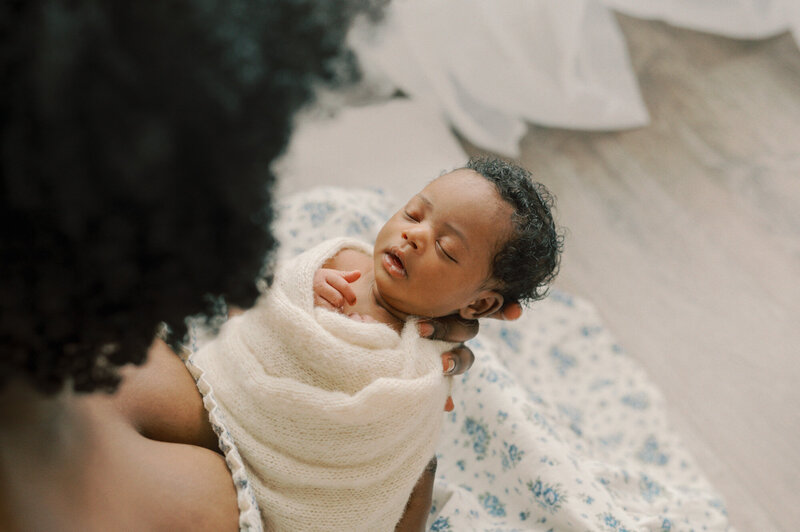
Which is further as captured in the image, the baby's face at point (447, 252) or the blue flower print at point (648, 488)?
the blue flower print at point (648, 488)

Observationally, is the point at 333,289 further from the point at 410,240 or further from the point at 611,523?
the point at 611,523

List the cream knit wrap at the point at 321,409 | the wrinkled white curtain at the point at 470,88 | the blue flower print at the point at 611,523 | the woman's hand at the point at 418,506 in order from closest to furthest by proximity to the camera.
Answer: the cream knit wrap at the point at 321,409 → the woman's hand at the point at 418,506 → the blue flower print at the point at 611,523 → the wrinkled white curtain at the point at 470,88

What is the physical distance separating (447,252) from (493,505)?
54cm

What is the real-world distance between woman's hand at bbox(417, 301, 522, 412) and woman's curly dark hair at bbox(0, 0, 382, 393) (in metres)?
0.56

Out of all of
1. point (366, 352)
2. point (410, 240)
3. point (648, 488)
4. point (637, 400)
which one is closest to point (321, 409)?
point (366, 352)

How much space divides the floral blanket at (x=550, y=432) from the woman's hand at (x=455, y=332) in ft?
0.76

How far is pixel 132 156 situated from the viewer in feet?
1.44

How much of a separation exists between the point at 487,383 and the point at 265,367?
539mm

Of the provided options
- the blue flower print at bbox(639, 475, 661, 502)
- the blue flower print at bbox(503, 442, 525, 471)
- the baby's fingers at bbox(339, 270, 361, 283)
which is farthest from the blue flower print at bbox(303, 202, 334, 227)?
the blue flower print at bbox(639, 475, 661, 502)

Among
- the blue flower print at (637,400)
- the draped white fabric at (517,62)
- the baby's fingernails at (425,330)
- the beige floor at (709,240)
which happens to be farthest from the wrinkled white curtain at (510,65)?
the baby's fingernails at (425,330)

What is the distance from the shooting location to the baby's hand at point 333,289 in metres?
1.08

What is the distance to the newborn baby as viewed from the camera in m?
0.95

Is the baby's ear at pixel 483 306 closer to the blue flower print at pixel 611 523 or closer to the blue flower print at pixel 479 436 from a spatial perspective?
the blue flower print at pixel 479 436

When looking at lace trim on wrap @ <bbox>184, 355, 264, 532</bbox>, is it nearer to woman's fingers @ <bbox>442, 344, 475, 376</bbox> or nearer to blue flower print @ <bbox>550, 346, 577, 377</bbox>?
woman's fingers @ <bbox>442, 344, 475, 376</bbox>
